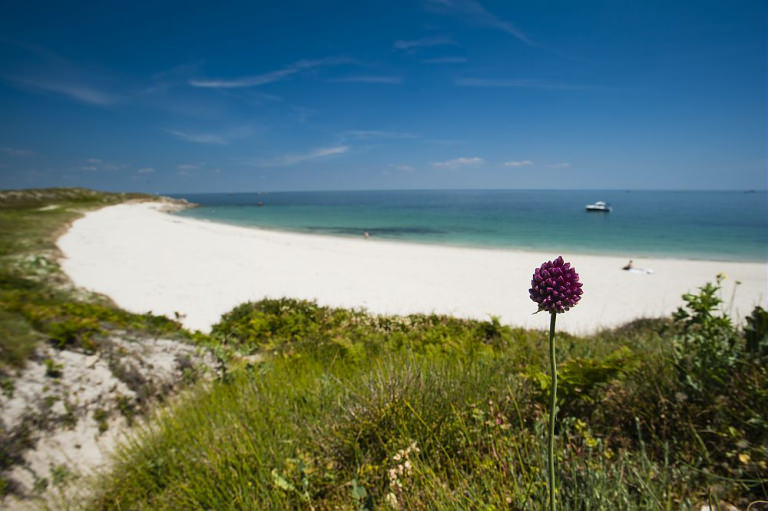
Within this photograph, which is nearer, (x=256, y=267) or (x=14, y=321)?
(x=14, y=321)

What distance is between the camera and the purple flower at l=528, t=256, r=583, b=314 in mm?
1416

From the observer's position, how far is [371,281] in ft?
51.5

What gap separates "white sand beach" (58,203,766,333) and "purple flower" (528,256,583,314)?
6522 millimetres

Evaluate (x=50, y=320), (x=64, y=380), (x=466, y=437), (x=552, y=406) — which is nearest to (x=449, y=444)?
(x=466, y=437)

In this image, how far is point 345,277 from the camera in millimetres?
16328

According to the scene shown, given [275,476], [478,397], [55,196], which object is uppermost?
[55,196]

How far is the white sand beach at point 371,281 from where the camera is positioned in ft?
36.5

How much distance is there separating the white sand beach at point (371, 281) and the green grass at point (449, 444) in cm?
504

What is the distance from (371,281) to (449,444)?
13.4 m

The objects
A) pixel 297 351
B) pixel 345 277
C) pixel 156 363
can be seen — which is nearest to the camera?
pixel 156 363

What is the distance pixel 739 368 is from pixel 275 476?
11.6 ft

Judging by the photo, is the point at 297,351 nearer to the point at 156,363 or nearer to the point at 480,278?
the point at 156,363

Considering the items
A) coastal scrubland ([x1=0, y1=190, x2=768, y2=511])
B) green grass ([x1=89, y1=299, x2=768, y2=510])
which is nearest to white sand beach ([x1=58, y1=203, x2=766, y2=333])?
coastal scrubland ([x1=0, y1=190, x2=768, y2=511])

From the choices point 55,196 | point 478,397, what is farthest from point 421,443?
point 55,196
